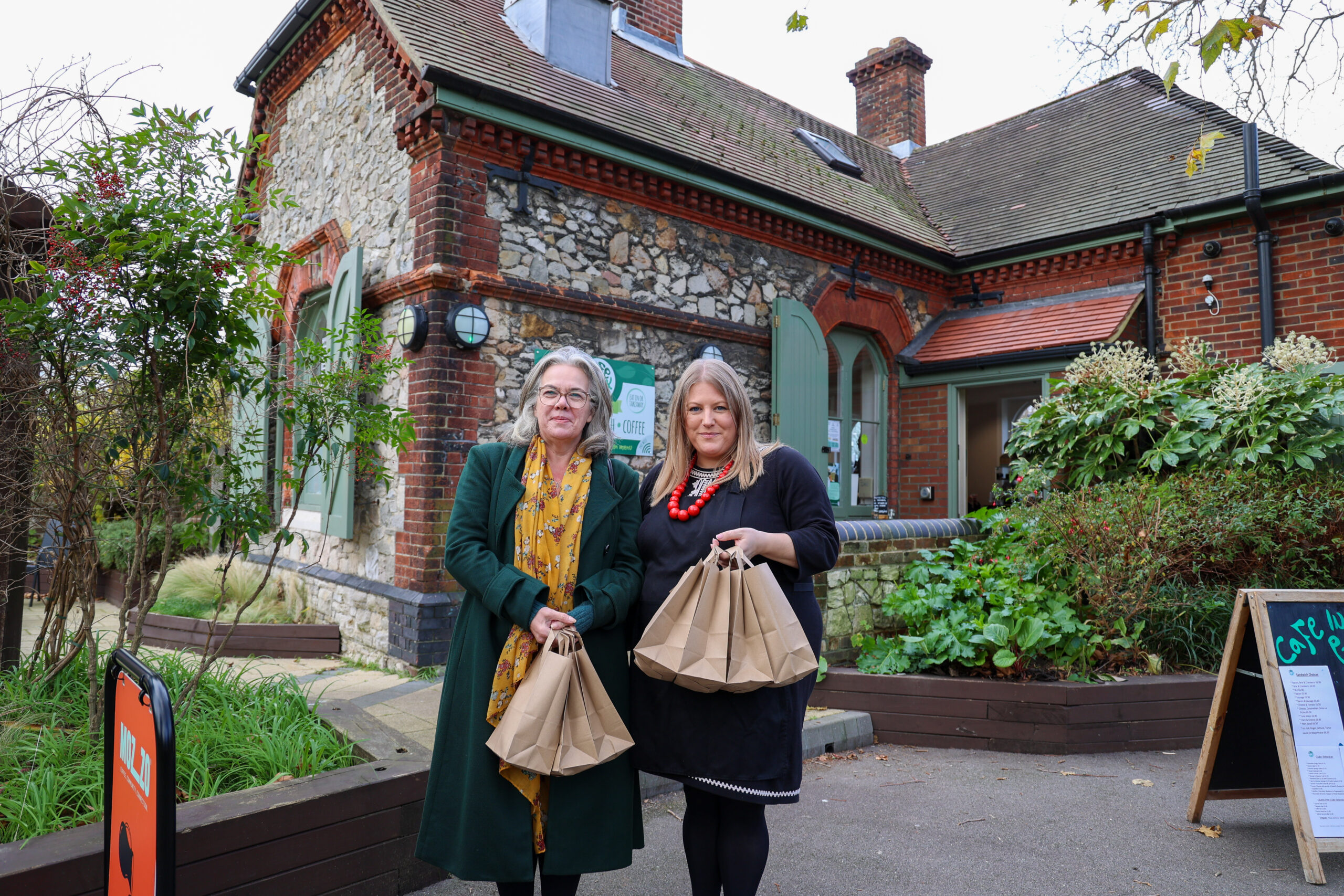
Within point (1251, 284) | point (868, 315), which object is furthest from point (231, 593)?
point (1251, 284)

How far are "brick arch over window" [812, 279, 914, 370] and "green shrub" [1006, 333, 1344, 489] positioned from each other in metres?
2.46

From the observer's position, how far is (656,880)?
115 inches

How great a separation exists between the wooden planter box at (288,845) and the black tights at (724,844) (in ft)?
3.42

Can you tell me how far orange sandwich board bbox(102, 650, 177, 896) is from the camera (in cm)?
147

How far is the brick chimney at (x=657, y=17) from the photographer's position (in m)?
10.9

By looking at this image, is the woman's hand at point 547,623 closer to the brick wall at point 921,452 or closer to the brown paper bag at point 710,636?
the brown paper bag at point 710,636

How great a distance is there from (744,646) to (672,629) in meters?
0.19

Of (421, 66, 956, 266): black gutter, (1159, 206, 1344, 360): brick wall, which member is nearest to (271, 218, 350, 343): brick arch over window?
(421, 66, 956, 266): black gutter

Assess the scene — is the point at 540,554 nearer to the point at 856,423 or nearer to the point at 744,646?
the point at 744,646

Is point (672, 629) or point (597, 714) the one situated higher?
point (672, 629)

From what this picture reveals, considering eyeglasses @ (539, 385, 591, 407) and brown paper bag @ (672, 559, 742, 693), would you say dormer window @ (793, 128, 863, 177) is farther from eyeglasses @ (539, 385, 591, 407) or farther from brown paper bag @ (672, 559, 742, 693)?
brown paper bag @ (672, 559, 742, 693)

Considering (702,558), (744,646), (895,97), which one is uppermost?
(895,97)

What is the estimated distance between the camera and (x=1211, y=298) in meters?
8.16

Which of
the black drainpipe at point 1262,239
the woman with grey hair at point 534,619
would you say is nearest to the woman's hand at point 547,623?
the woman with grey hair at point 534,619
